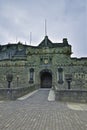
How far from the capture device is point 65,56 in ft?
131

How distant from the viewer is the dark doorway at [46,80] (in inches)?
1619

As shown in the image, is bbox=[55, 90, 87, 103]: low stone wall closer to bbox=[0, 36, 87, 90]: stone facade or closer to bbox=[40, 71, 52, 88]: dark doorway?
bbox=[0, 36, 87, 90]: stone facade

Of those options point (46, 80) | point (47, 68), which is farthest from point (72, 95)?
point (46, 80)

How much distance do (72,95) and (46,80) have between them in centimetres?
2662

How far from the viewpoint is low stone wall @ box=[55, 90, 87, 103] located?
14.5 meters

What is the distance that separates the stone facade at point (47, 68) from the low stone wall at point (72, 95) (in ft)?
77.0

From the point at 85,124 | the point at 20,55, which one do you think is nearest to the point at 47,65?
the point at 20,55

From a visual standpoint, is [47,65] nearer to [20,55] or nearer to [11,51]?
[20,55]

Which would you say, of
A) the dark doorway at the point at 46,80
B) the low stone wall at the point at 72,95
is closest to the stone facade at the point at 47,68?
the dark doorway at the point at 46,80

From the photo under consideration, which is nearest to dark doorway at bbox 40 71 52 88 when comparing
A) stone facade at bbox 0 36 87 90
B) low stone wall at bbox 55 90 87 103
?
stone facade at bbox 0 36 87 90

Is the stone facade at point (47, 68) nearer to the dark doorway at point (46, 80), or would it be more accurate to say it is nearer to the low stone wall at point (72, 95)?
the dark doorway at point (46, 80)

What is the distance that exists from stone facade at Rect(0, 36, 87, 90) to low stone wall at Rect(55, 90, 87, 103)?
23.5m

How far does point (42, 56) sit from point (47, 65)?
2.22m

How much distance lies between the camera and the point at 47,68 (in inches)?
1570
